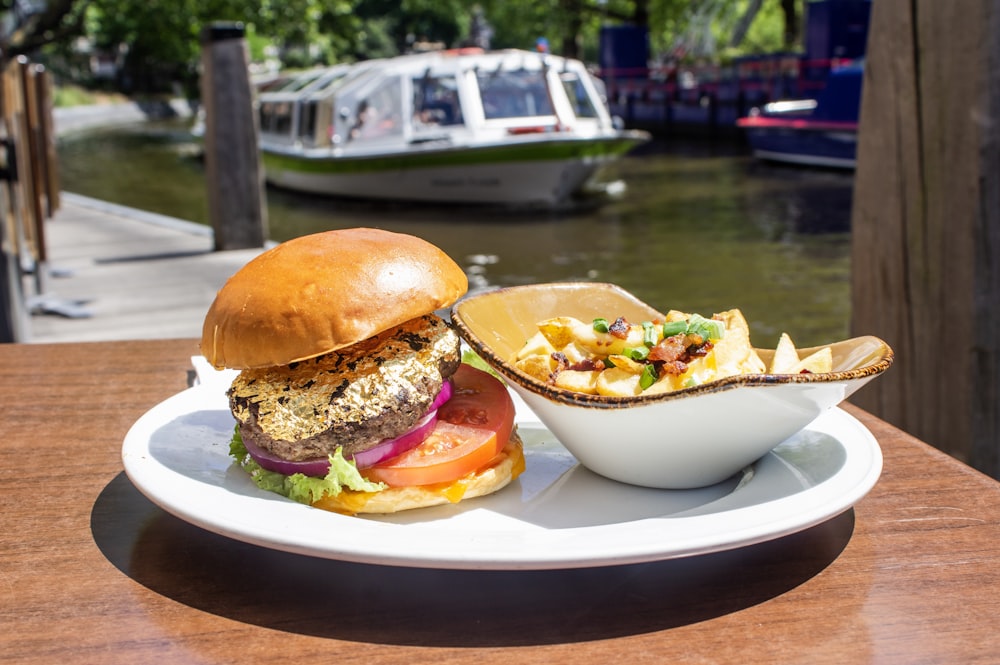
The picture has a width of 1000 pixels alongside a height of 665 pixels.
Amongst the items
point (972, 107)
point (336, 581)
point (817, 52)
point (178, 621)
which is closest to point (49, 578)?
point (178, 621)

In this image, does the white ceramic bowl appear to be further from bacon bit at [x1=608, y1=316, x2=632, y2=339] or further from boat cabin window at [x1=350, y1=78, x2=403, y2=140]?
boat cabin window at [x1=350, y1=78, x2=403, y2=140]

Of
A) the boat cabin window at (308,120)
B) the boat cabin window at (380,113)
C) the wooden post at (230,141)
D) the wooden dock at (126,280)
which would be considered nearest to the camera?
the wooden dock at (126,280)

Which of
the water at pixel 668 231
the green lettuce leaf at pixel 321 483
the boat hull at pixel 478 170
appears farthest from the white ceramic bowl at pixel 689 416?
the boat hull at pixel 478 170

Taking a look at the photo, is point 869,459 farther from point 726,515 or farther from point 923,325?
point 923,325

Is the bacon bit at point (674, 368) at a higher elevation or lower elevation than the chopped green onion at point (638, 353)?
lower

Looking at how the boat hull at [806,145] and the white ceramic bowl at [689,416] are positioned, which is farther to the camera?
the boat hull at [806,145]

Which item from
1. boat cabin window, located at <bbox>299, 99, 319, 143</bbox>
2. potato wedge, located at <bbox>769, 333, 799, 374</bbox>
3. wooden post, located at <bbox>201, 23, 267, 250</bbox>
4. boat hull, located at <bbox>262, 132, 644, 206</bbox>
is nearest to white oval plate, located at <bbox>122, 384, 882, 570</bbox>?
potato wedge, located at <bbox>769, 333, 799, 374</bbox>

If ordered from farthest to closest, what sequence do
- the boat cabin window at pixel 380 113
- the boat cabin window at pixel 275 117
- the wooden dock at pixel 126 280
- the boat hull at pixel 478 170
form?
the boat cabin window at pixel 275 117 → the boat cabin window at pixel 380 113 → the boat hull at pixel 478 170 → the wooden dock at pixel 126 280

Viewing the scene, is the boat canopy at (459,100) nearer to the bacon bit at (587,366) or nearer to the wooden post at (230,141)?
the wooden post at (230,141)
